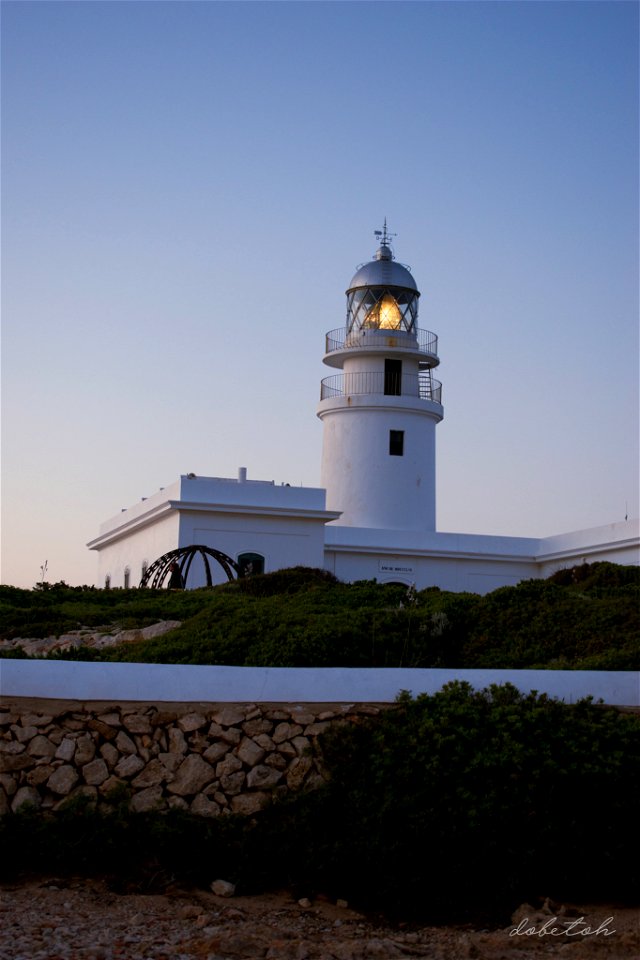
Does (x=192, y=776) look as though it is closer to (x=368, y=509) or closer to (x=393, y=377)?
(x=368, y=509)

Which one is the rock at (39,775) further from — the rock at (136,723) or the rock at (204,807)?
the rock at (204,807)

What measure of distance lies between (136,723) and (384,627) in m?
3.40

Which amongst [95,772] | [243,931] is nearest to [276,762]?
[95,772]

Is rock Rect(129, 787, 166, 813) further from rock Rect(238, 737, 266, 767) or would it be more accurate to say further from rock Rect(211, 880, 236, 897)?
rock Rect(211, 880, 236, 897)

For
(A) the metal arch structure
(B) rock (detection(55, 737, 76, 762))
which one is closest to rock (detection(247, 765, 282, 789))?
(B) rock (detection(55, 737, 76, 762))

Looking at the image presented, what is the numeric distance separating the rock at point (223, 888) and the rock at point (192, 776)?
0.77 metres

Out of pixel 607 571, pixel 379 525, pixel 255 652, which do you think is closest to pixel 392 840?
pixel 255 652

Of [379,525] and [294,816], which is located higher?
[379,525]

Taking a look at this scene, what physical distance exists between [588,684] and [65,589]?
10.6m

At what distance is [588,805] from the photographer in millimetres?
8289

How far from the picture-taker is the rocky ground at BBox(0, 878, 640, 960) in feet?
22.2

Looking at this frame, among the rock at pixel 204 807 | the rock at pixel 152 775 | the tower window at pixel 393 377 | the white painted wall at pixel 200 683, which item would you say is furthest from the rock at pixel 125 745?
the tower window at pixel 393 377

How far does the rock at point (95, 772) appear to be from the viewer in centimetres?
861

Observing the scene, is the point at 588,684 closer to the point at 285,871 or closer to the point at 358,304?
the point at 285,871
